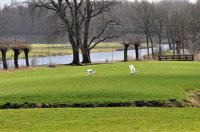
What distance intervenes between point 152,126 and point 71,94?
8814 millimetres

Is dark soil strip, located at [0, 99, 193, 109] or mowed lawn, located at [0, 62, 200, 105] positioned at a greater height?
mowed lawn, located at [0, 62, 200, 105]

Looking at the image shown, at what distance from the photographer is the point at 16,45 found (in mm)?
55500

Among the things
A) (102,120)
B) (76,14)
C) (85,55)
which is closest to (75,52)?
(85,55)

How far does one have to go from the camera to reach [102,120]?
54.5 ft

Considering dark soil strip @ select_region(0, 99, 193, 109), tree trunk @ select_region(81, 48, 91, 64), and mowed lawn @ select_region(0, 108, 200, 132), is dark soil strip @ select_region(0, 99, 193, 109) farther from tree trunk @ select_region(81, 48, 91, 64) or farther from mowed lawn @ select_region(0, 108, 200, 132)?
tree trunk @ select_region(81, 48, 91, 64)

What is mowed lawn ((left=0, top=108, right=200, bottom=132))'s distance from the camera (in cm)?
1511

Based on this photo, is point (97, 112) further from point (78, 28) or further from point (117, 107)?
point (78, 28)

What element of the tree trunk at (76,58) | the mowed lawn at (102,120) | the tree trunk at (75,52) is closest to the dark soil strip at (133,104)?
the mowed lawn at (102,120)

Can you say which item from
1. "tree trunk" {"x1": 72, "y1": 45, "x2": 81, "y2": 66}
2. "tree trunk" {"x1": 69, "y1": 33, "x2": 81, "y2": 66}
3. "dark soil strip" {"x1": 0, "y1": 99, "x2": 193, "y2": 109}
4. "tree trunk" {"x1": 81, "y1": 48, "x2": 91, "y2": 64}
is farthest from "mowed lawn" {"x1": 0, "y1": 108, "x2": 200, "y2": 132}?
"tree trunk" {"x1": 81, "y1": 48, "x2": 91, "y2": 64}

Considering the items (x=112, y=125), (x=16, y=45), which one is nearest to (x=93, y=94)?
(x=112, y=125)

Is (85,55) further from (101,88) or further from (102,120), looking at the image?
(102,120)

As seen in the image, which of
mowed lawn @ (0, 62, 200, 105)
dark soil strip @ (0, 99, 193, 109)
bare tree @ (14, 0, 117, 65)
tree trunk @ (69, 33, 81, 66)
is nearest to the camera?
dark soil strip @ (0, 99, 193, 109)

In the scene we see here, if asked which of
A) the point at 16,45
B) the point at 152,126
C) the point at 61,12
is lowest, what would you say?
the point at 152,126

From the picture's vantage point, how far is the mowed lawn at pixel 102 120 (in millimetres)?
15109
